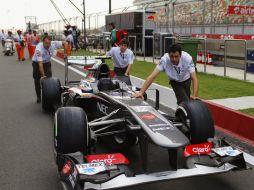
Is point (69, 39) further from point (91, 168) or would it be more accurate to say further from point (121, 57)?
point (91, 168)

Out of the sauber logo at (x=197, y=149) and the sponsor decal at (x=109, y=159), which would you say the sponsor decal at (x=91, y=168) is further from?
the sauber logo at (x=197, y=149)

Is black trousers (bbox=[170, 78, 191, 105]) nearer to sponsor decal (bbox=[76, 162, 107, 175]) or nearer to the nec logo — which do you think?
the nec logo

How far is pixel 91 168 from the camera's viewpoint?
393 cm

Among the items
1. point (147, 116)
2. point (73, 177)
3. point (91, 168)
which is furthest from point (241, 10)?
point (73, 177)

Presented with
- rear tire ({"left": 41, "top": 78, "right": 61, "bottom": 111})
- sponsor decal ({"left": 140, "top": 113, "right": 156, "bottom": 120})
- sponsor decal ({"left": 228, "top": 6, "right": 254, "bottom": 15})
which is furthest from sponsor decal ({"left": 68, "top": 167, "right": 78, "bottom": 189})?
sponsor decal ({"left": 228, "top": 6, "right": 254, "bottom": 15})

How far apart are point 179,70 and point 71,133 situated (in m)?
2.40

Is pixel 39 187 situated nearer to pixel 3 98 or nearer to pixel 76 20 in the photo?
pixel 3 98

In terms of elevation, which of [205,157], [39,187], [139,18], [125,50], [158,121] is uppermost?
[139,18]

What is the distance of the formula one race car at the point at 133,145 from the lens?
3.95 m

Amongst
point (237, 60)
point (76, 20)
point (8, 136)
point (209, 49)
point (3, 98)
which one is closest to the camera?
point (8, 136)

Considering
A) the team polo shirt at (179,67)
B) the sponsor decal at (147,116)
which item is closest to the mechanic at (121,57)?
the team polo shirt at (179,67)

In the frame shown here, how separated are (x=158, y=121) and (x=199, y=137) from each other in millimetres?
649

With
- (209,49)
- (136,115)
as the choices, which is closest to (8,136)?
(136,115)

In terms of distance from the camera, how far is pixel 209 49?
15.6 meters
